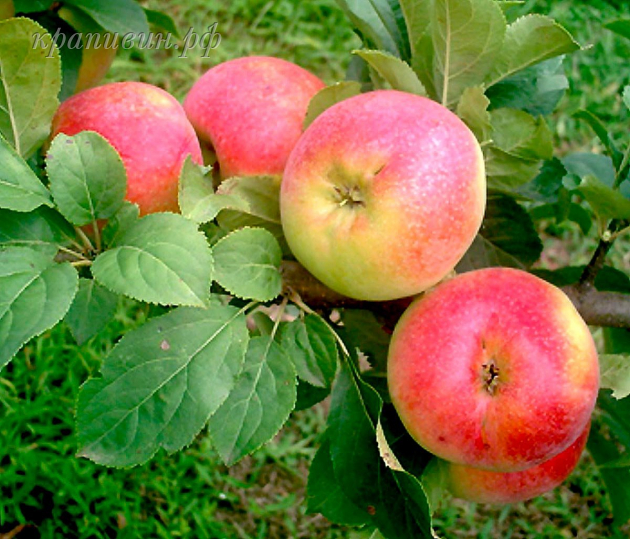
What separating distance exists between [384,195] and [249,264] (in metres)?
0.17

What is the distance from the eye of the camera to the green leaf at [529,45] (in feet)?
3.05

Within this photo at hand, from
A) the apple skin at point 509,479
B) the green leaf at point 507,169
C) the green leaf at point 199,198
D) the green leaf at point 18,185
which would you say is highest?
the green leaf at point 507,169

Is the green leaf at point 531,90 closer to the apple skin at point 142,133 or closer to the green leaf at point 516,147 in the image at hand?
the green leaf at point 516,147

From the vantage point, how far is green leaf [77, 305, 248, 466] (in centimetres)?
81

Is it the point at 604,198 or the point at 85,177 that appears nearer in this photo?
the point at 85,177

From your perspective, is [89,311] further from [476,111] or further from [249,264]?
[476,111]

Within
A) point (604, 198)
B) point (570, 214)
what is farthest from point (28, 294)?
point (570, 214)

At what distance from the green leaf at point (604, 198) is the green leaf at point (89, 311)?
574 mm

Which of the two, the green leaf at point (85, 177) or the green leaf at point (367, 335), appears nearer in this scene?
the green leaf at point (85, 177)

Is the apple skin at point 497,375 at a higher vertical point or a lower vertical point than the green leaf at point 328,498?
higher

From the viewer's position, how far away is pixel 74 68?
4.33 feet

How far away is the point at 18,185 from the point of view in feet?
2.67

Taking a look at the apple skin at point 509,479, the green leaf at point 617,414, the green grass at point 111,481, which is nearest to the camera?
the apple skin at point 509,479

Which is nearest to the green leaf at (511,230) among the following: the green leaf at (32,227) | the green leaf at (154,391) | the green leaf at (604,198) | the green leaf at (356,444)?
the green leaf at (604,198)
